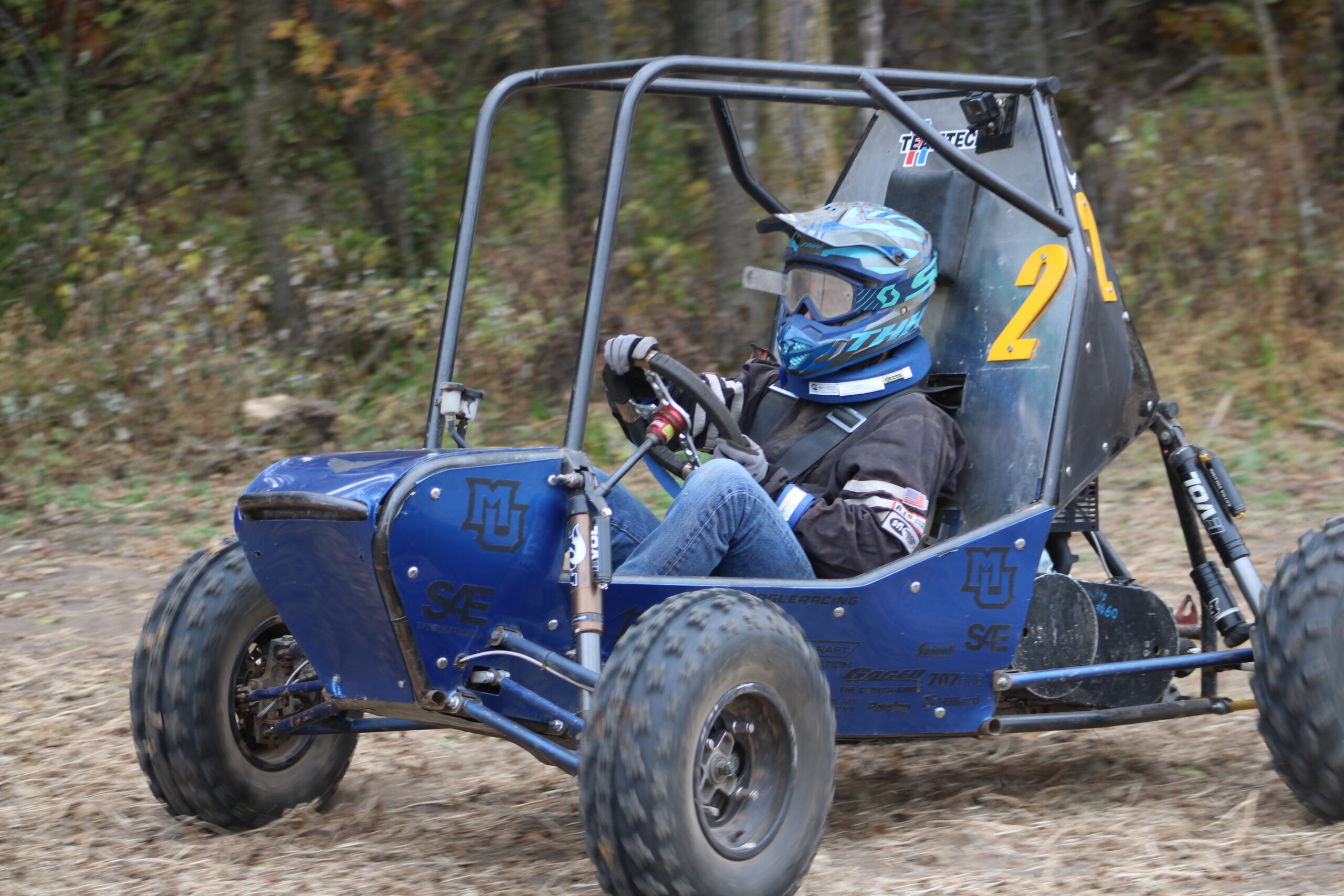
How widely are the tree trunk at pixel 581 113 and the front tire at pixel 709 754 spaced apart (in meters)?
6.22

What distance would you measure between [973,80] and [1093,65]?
7292 mm

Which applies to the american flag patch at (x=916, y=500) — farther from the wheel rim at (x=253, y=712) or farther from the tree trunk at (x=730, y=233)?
the tree trunk at (x=730, y=233)

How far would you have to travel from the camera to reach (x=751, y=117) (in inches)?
307

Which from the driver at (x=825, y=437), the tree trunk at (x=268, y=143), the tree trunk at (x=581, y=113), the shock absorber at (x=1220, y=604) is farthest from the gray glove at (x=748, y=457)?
the tree trunk at (x=268, y=143)

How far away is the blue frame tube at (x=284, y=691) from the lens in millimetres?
3281

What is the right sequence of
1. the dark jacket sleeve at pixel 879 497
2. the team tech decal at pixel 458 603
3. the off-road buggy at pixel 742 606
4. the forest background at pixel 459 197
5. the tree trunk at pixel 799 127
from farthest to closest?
1. the forest background at pixel 459 197
2. the tree trunk at pixel 799 127
3. the dark jacket sleeve at pixel 879 497
4. the team tech decal at pixel 458 603
5. the off-road buggy at pixel 742 606

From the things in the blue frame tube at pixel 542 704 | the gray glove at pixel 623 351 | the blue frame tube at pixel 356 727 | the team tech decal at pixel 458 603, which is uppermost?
the gray glove at pixel 623 351

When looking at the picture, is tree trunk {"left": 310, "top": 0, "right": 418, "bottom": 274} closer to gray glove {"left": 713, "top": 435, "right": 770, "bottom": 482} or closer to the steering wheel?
the steering wheel

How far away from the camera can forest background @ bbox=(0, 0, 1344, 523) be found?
7.73 metres

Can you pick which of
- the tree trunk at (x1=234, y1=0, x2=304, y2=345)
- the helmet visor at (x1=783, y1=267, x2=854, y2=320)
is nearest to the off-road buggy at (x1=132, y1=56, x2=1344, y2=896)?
the helmet visor at (x1=783, y1=267, x2=854, y2=320)

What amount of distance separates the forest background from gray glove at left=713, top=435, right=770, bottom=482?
3817 millimetres

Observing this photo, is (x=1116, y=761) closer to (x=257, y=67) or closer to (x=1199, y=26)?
(x=257, y=67)

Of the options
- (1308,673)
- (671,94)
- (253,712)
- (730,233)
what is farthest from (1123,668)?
(730,233)

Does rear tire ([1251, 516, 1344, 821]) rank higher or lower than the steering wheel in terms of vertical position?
lower
